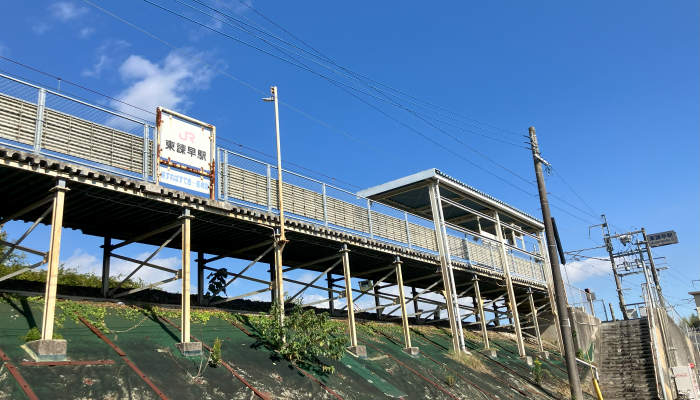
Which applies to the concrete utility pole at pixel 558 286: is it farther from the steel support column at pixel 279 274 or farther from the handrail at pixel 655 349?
the handrail at pixel 655 349

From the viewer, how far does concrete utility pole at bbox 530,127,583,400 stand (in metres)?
18.9

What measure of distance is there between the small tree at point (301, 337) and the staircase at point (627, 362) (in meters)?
19.6

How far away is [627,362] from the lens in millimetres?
31438

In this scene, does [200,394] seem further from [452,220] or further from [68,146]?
[452,220]

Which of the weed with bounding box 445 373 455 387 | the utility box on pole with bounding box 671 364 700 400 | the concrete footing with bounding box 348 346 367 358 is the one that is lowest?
the utility box on pole with bounding box 671 364 700 400

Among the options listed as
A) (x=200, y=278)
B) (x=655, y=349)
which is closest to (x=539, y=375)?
(x=655, y=349)

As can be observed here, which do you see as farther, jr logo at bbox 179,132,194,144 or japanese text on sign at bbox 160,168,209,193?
jr logo at bbox 179,132,194,144

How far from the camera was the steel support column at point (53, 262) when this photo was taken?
33.5 ft

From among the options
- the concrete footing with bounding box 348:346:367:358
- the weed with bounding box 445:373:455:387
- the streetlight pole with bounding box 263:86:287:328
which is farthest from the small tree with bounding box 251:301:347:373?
the weed with bounding box 445:373:455:387

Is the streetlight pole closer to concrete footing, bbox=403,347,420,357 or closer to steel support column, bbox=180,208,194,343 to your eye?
steel support column, bbox=180,208,194,343

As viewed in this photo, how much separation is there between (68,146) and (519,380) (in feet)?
60.3

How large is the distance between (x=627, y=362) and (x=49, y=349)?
103 feet

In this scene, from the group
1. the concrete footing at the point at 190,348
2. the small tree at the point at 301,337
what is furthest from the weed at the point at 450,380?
the concrete footing at the point at 190,348

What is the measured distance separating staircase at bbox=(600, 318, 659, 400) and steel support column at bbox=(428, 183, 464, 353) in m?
11.1
